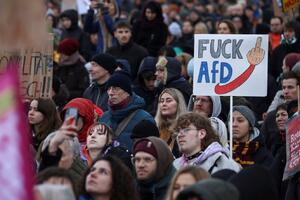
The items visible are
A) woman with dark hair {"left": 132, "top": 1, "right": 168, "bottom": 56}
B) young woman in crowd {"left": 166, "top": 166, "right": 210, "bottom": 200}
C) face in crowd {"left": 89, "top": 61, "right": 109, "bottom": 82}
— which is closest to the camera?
young woman in crowd {"left": 166, "top": 166, "right": 210, "bottom": 200}

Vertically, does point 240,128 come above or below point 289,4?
below

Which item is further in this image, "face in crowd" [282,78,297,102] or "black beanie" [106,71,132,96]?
"face in crowd" [282,78,297,102]

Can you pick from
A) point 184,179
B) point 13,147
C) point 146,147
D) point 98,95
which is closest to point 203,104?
point 98,95

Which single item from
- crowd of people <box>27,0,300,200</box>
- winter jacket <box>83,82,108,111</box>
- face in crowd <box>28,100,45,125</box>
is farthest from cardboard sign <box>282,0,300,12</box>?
face in crowd <box>28,100,45,125</box>

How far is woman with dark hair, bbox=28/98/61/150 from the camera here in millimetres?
11227

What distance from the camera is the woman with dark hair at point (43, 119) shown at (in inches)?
442

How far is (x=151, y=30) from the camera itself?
18422 millimetres

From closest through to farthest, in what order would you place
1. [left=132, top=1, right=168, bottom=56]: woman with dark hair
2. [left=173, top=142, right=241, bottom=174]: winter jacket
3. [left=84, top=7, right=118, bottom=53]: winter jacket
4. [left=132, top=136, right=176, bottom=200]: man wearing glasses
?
[left=132, top=136, right=176, bottom=200]: man wearing glasses → [left=173, top=142, right=241, bottom=174]: winter jacket → [left=84, top=7, right=118, bottom=53]: winter jacket → [left=132, top=1, right=168, bottom=56]: woman with dark hair

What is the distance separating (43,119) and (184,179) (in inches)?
151

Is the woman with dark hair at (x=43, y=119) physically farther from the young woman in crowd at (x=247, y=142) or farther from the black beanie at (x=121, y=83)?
the young woman in crowd at (x=247, y=142)

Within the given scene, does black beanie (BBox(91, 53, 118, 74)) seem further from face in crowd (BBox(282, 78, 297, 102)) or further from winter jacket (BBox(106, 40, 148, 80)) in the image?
winter jacket (BBox(106, 40, 148, 80))

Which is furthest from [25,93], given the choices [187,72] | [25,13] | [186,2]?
[186,2]

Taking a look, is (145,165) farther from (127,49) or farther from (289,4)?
(127,49)

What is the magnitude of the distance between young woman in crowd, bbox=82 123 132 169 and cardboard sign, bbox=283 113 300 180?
4.31 feet
